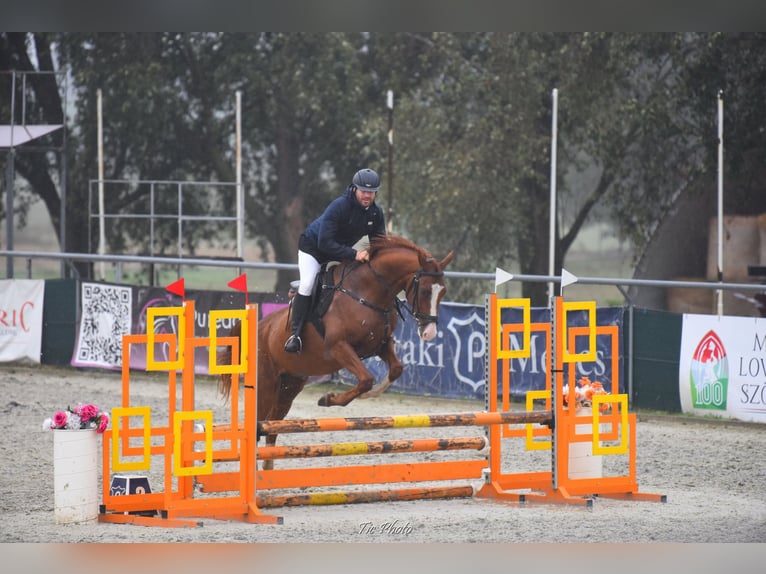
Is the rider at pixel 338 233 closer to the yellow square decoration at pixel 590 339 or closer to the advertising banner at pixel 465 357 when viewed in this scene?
the yellow square decoration at pixel 590 339

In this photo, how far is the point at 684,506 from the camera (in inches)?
310

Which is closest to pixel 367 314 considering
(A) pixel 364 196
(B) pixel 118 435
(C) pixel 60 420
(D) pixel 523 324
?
(A) pixel 364 196

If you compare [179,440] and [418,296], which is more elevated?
[418,296]

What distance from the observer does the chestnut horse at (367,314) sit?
7465 mm

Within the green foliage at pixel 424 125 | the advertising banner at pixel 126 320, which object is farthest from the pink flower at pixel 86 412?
the green foliage at pixel 424 125

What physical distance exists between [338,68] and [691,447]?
12958mm

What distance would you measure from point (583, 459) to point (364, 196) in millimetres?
2358

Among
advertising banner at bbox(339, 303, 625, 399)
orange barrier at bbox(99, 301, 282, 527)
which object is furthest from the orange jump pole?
advertising banner at bbox(339, 303, 625, 399)

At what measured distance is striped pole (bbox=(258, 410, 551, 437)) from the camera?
276 inches

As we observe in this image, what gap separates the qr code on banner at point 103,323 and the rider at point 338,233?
637cm

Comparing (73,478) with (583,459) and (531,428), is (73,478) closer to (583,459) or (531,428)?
(531,428)

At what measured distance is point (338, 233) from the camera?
7.88 m

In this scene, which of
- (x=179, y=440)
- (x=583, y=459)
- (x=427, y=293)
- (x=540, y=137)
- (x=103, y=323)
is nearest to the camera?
(x=179, y=440)
